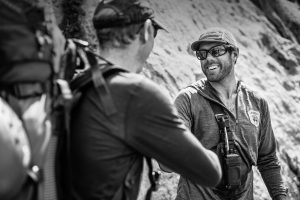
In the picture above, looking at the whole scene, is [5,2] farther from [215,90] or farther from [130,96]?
[215,90]

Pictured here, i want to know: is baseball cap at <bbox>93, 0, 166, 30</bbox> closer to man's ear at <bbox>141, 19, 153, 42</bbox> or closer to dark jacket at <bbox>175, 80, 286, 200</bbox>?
man's ear at <bbox>141, 19, 153, 42</bbox>

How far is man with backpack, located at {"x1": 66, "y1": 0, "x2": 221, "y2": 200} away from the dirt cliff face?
127 inches

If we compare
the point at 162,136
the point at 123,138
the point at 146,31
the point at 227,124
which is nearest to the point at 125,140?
the point at 123,138

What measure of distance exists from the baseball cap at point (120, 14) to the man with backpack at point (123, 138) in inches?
9.0

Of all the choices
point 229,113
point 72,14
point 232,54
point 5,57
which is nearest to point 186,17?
point 72,14

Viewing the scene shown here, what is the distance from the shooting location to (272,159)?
4816mm

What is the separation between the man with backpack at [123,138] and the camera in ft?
8.01

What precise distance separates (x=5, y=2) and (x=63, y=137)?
2.10ft

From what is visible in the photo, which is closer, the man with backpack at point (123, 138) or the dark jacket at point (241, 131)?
→ the man with backpack at point (123, 138)

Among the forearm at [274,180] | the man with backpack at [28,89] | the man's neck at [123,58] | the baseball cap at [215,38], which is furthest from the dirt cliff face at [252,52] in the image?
the man with backpack at [28,89]

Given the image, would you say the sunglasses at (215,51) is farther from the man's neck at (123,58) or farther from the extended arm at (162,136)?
the extended arm at (162,136)

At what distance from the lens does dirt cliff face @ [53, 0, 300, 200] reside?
651cm

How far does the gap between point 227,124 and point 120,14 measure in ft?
6.86

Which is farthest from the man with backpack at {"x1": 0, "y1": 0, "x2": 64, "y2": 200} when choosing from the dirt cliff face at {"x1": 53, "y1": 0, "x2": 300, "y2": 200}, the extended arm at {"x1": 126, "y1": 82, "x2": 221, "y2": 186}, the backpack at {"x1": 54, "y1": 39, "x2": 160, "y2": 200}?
the dirt cliff face at {"x1": 53, "y1": 0, "x2": 300, "y2": 200}
